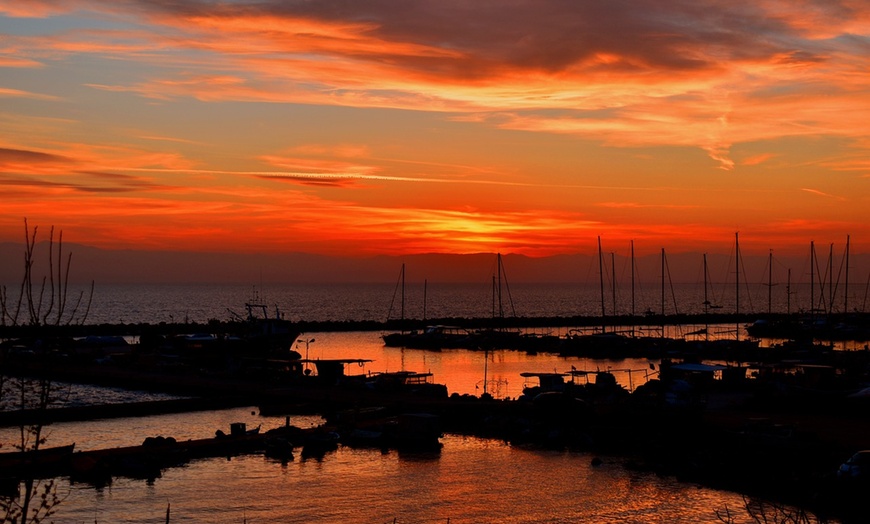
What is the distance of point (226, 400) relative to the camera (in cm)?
5138

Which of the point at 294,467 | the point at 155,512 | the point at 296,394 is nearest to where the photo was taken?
the point at 155,512

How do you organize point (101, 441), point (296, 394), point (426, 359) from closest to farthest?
point (101, 441) → point (296, 394) → point (426, 359)

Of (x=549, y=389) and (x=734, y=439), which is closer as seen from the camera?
(x=734, y=439)

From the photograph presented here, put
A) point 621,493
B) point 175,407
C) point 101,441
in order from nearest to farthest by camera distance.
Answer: point 621,493, point 101,441, point 175,407

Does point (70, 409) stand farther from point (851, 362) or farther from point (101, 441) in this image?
point (851, 362)

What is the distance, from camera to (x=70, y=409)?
4541 cm

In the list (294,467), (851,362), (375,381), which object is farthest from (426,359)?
(294,467)

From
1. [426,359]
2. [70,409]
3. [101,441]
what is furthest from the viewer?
[426,359]

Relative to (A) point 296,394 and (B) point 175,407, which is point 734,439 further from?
(B) point 175,407

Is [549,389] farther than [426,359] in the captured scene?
No

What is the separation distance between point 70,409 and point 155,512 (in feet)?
66.7

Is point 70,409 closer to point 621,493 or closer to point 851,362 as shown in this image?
point 621,493

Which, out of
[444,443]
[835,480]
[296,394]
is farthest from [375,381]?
[835,480]

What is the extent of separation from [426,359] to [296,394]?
3765 cm
